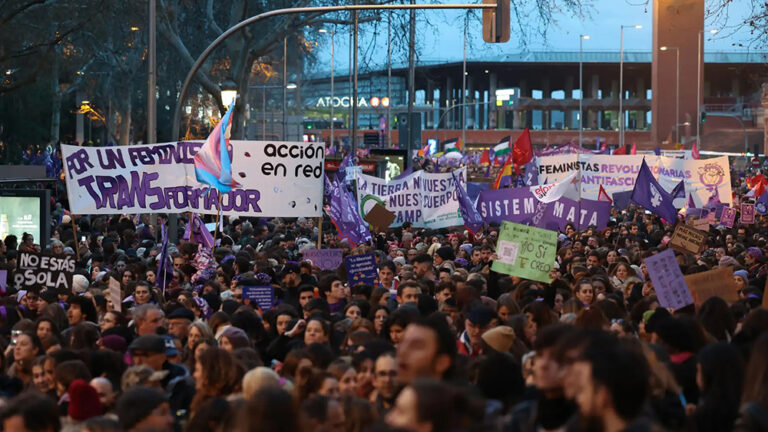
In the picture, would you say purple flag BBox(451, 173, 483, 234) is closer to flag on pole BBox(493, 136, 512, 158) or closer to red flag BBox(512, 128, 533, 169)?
red flag BBox(512, 128, 533, 169)

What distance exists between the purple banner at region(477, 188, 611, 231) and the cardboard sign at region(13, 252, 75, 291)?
360 inches

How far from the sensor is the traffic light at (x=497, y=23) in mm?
16828

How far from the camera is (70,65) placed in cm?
4241

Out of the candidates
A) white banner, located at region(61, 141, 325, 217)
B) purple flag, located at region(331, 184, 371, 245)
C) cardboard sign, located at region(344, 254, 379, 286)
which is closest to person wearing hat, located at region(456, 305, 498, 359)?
cardboard sign, located at region(344, 254, 379, 286)

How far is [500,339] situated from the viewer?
8.02 m

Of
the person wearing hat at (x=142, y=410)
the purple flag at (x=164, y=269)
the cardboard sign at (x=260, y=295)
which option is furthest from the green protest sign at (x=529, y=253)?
the person wearing hat at (x=142, y=410)

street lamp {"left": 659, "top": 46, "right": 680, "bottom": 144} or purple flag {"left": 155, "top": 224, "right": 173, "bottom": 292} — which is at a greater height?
street lamp {"left": 659, "top": 46, "right": 680, "bottom": 144}

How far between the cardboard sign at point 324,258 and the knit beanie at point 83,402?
832 cm

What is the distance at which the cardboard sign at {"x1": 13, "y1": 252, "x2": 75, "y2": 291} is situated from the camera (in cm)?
1189

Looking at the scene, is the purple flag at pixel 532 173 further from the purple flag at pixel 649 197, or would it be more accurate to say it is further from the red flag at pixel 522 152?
the purple flag at pixel 649 197

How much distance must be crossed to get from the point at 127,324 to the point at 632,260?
728cm

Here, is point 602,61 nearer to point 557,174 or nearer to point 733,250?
point 557,174

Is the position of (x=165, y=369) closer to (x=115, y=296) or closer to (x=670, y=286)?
(x=115, y=296)

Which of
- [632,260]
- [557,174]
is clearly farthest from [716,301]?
[557,174]
